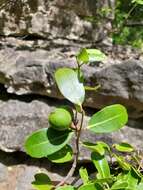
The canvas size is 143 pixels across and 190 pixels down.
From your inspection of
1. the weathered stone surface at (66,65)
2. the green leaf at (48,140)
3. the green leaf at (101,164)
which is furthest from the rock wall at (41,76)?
the green leaf at (48,140)

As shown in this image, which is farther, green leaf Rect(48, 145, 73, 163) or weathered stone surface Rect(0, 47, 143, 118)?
weathered stone surface Rect(0, 47, 143, 118)

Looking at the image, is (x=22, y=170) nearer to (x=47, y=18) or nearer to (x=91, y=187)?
(x=47, y=18)

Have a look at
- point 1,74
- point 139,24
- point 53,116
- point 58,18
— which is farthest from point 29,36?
point 53,116

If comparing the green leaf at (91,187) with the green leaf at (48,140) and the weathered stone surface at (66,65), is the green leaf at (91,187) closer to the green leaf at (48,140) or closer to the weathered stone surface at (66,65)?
the green leaf at (48,140)

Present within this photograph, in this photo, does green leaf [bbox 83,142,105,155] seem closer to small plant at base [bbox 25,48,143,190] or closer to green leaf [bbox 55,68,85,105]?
small plant at base [bbox 25,48,143,190]

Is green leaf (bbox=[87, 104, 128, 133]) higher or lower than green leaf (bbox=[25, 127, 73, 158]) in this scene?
higher

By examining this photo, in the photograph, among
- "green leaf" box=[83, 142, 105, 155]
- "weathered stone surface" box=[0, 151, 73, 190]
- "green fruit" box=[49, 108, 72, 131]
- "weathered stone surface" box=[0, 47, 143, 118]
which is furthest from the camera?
"weathered stone surface" box=[0, 151, 73, 190]

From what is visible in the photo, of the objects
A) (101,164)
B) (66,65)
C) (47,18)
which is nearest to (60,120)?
(101,164)

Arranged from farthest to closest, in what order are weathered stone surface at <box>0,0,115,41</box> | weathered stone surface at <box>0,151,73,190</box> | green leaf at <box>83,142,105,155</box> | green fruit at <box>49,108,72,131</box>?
weathered stone surface at <box>0,0,115,41</box>, weathered stone surface at <box>0,151,73,190</box>, green leaf at <box>83,142,105,155</box>, green fruit at <box>49,108,72,131</box>

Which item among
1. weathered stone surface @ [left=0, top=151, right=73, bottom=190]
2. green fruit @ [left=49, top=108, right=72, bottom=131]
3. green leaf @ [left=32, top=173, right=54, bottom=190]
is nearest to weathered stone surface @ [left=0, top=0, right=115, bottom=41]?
weathered stone surface @ [left=0, top=151, right=73, bottom=190]

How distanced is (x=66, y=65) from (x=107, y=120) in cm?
116

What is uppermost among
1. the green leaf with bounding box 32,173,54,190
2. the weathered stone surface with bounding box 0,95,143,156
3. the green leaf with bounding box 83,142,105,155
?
the green leaf with bounding box 83,142,105,155

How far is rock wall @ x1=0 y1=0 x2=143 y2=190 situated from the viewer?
6.28 feet

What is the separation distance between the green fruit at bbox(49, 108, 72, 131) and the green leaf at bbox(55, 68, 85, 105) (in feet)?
0.19
